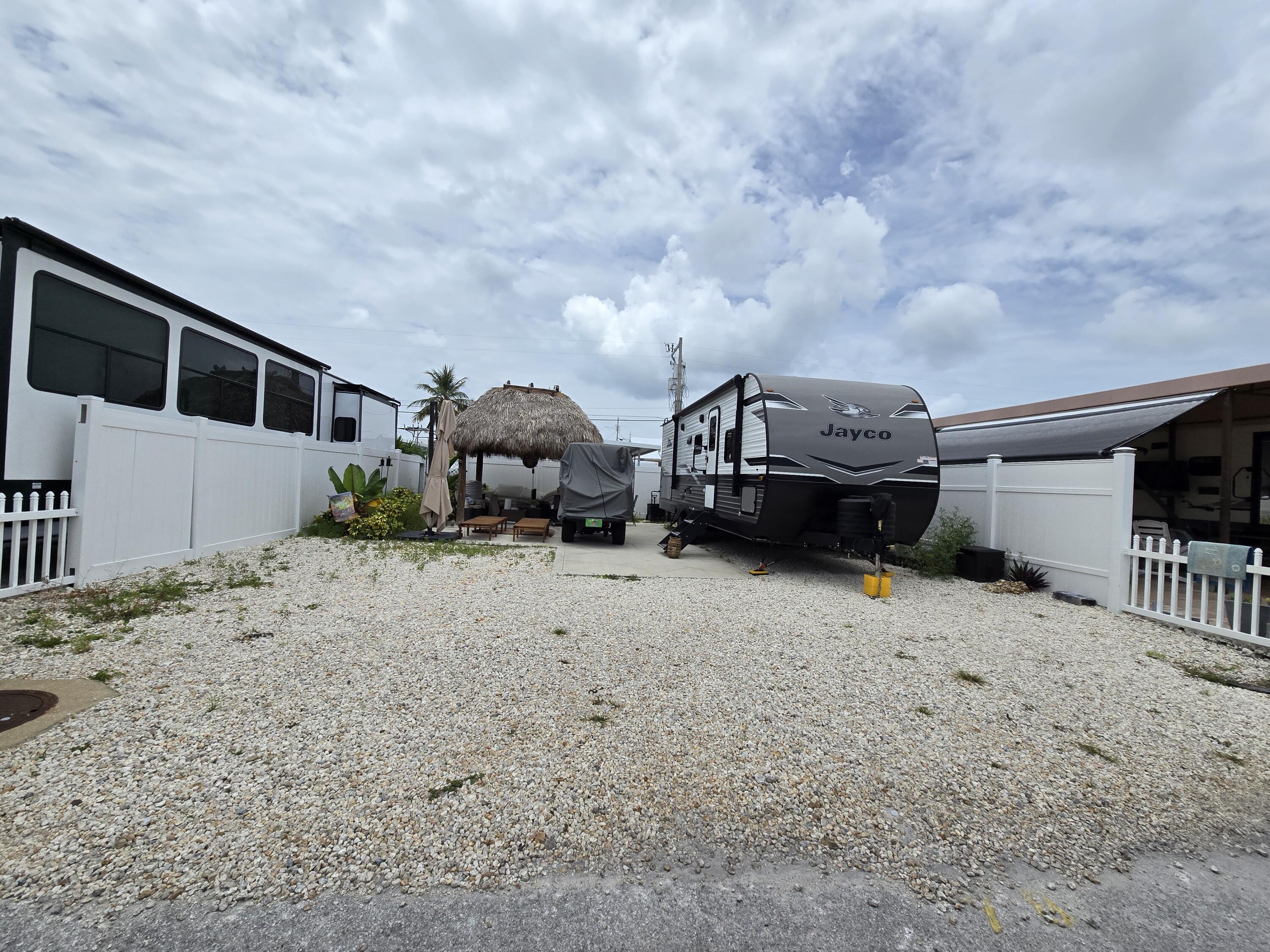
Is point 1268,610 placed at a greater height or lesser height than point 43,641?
greater

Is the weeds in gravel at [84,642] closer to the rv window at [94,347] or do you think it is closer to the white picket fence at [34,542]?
the white picket fence at [34,542]

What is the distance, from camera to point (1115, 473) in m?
7.05

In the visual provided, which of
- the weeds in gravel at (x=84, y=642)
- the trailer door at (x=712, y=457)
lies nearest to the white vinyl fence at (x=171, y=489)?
the weeds in gravel at (x=84, y=642)

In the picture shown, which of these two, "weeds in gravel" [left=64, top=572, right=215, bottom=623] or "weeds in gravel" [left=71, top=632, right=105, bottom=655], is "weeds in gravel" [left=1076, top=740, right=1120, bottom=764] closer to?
"weeds in gravel" [left=71, top=632, right=105, bottom=655]

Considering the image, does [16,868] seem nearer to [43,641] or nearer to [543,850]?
[543,850]

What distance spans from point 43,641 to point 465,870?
4.35 meters

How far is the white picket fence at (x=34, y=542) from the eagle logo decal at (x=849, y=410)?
910 centimetres

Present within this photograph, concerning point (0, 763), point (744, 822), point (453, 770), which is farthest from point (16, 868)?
point (744, 822)

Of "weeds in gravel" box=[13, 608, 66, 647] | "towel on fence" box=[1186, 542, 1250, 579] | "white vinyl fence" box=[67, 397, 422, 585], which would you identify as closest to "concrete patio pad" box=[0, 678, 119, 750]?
"weeds in gravel" box=[13, 608, 66, 647]

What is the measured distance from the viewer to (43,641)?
4219mm

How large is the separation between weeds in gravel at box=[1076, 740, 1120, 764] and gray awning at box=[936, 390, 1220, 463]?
21.6ft

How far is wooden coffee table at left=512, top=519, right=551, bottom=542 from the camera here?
1181 cm

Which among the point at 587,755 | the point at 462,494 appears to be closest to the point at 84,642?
the point at 587,755

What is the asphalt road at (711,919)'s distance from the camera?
→ 182cm
